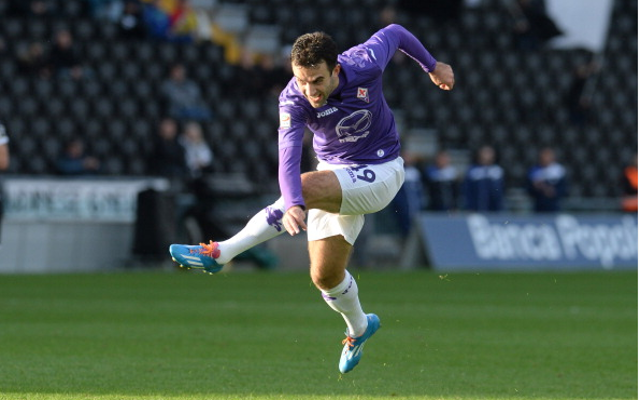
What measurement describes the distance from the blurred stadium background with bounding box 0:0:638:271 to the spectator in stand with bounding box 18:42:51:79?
12cm

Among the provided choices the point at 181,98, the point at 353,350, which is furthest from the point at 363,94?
the point at 181,98

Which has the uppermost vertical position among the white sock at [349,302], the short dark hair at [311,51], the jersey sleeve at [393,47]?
the short dark hair at [311,51]

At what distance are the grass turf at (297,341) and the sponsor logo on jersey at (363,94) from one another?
1.60 metres

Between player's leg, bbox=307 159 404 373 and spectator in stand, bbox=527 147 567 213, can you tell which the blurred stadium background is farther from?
player's leg, bbox=307 159 404 373

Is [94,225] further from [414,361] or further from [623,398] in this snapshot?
[623,398]

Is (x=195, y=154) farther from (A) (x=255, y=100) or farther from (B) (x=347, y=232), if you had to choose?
(B) (x=347, y=232)

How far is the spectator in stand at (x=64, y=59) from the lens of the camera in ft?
61.7

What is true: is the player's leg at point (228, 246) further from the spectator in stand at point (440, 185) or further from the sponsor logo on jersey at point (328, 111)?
the spectator in stand at point (440, 185)

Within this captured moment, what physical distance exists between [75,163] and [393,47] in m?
11.0

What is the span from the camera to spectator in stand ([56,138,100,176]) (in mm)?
17500

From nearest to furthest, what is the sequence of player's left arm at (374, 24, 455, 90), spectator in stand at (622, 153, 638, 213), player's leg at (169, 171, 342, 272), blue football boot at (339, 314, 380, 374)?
player's leg at (169, 171, 342, 272), player's left arm at (374, 24, 455, 90), blue football boot at (339, 314, 380, 374), spectator in stand at (622, 153, 638, 213)

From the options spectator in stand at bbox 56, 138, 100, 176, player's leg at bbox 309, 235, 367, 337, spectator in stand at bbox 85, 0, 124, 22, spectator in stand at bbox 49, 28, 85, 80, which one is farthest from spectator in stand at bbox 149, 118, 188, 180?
player's leg at bbox 309, 235, 367, 337

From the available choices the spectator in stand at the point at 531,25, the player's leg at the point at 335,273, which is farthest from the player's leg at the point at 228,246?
the spectator in stand at the point at 531,25

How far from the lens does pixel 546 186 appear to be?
Result: 20219 mm
